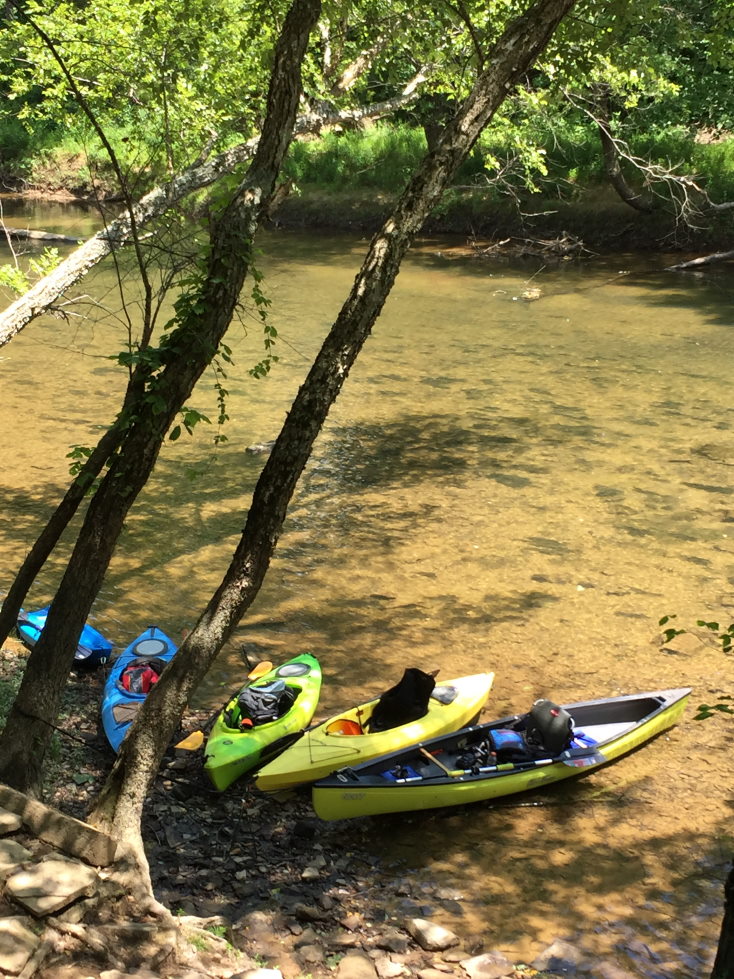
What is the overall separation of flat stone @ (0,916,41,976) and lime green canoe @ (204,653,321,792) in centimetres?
253

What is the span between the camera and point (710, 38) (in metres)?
7.61

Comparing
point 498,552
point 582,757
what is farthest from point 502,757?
point 498,552

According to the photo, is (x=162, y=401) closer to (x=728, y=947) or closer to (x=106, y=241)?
(x=106, y=241)

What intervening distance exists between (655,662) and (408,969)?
3.91 metres

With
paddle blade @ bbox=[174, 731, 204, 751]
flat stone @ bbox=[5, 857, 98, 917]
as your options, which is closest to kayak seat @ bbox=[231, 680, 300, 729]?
paddle blade @ bbox=[174, 731, 204, 751]

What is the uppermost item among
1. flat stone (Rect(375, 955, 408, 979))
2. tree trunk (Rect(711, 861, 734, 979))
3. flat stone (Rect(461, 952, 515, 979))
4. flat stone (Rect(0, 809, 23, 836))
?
tree trunk (Rect(711, 861, 734, 979))

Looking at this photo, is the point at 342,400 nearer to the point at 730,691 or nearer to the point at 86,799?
the point at 730,691

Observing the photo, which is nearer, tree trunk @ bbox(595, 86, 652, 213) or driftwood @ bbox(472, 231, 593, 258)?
tree trunk @ bbox(595, 86, 652, 213)

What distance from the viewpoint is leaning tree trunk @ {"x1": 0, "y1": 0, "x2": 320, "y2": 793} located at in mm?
4727

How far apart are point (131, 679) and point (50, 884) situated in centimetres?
302

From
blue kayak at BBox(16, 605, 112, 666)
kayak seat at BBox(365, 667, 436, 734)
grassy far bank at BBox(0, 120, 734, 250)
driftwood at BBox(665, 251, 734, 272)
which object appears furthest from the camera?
grassy far bank at BBox(0, 120, 734, 250)

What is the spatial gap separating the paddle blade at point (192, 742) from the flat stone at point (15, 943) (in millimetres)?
2871

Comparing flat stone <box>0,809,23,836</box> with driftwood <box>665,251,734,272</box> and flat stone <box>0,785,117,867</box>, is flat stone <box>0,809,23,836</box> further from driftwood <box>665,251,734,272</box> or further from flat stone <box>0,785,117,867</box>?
driftwood <box>665,251,734,272</box>

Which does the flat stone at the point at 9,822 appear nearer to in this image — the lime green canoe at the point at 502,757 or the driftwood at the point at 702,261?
the lime green canoe at the point at 502,757
